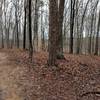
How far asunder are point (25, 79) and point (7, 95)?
1.42m

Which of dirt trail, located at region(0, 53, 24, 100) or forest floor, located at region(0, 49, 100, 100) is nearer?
dirt trail, located at region(0, 53, 24, 100)

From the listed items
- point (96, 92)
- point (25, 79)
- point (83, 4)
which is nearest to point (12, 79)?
point (25, 79)

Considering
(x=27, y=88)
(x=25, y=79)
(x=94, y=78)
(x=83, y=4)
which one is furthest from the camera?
(x=83, y=4)

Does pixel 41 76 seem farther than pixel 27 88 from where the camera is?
Yes

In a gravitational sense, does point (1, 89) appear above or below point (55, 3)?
below

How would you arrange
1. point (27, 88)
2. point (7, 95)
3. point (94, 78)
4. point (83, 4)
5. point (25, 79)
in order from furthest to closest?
point (83, 4)
point (94, 78)
point (25, 79)
point (27, 88)
point (7, 95)

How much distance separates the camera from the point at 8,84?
8.17m

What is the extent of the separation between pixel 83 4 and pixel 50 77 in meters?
22.7

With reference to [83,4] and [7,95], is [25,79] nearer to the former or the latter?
[7,95]

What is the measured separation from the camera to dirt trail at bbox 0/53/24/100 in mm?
7141

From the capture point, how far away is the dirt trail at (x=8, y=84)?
23.4 ft

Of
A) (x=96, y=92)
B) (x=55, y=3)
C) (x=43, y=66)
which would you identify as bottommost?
(x=96, y=92)

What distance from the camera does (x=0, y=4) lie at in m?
30.7

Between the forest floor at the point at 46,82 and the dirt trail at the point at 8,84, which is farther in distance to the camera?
the forest floor at the point at 46,82
